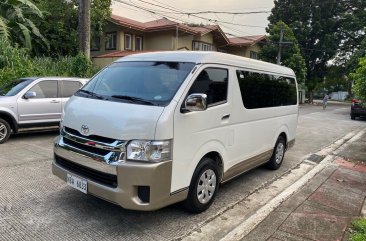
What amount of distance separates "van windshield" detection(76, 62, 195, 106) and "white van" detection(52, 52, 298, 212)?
14mm

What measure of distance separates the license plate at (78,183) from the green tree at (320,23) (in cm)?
3736

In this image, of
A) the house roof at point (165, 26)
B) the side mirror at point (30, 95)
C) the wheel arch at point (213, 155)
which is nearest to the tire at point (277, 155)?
the wheel arch at point (213, 155)

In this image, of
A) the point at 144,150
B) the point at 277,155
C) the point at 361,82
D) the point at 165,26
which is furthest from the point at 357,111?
the point at 144,150

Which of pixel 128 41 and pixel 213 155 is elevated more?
pixel 128 41

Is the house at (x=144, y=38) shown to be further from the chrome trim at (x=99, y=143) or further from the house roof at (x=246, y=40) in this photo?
the chrome trim at (x=99, y=143)

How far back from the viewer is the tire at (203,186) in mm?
4318

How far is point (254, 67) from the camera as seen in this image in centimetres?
573

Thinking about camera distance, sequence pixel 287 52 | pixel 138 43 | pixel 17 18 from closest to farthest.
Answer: pixel 17 18 < pixel 138 43 < pixel 287 52

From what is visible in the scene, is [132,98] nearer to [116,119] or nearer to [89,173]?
[116,119]

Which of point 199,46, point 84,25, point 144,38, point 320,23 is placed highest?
point 320,23

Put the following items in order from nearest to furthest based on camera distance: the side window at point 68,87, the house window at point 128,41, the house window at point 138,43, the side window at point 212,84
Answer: the side window at point 212,84 → the side window at point 68,87 → the house window at point 128,41 → the house window at point 138,43

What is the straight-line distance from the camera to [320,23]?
3725 centimetres

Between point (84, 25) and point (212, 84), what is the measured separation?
10592 millimetres

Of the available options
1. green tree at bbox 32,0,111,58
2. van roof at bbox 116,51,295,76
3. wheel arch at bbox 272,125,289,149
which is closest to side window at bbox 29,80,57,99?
van roof at bbox 116,51,295,76
